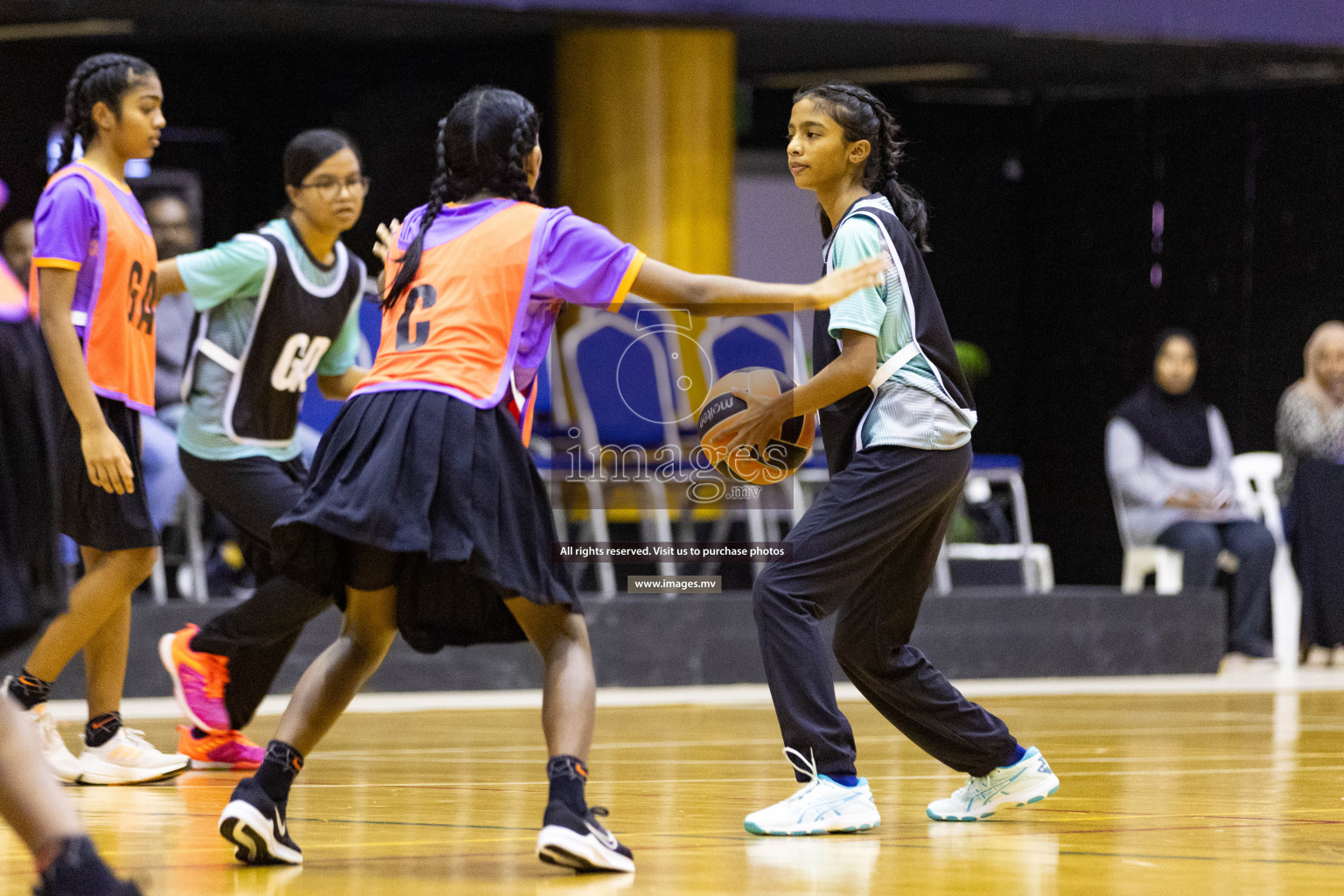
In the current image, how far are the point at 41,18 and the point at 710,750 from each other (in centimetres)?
555

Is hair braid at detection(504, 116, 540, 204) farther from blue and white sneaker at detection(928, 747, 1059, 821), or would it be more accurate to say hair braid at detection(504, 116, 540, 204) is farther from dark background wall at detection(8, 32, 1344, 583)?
dark background wall at detection(8, 32, 1344, 583)

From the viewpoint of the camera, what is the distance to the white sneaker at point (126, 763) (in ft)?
13.5

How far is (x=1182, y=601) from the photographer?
779 cm

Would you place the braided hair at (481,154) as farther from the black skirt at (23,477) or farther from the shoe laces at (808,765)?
the shoe laces at (808,765)

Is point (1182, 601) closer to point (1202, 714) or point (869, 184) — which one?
point (1202, 714)

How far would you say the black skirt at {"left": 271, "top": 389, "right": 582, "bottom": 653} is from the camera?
2.78 meters

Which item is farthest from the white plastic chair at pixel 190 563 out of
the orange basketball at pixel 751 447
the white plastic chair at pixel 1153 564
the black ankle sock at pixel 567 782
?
the white plastic chair at pixel 1153 564

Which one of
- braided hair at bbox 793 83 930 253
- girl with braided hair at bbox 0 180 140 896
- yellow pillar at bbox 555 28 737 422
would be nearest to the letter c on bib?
braided hair at bbox 793 83 930 253

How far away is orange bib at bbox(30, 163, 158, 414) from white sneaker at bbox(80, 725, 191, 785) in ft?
2.65

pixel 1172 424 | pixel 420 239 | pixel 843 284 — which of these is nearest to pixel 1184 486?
pixel 1172 424

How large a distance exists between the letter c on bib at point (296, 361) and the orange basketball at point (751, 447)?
4.88 ft

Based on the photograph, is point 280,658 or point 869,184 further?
point 280,658

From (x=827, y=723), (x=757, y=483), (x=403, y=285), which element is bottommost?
(x=827, y=723)

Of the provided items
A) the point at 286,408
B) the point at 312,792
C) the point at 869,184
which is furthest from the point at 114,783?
the point at 869,184
